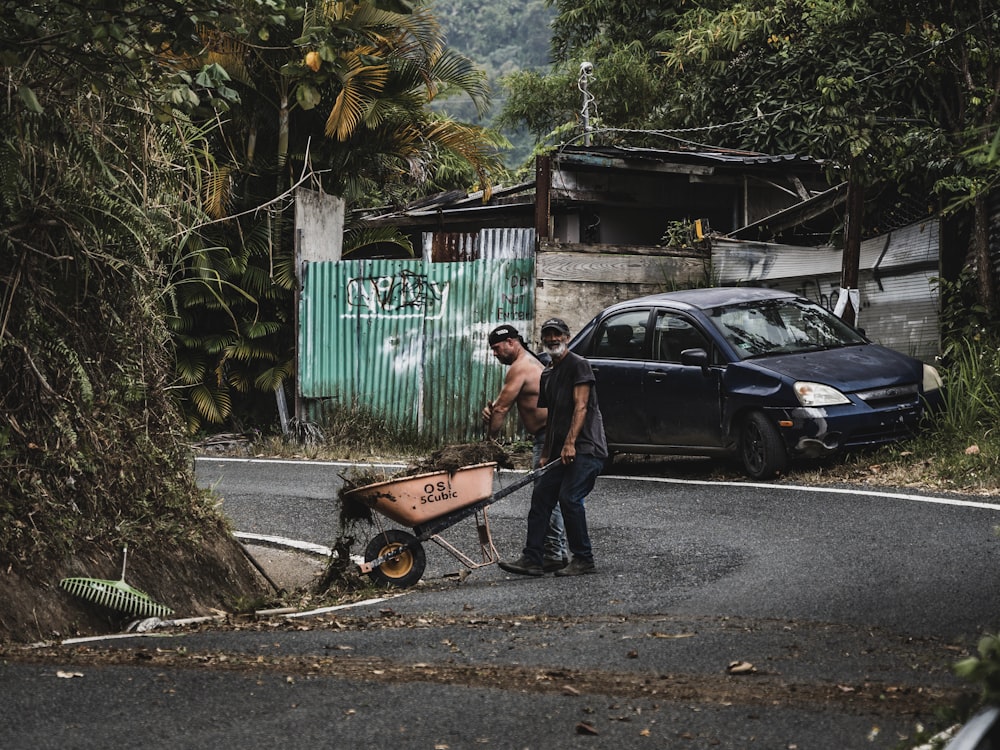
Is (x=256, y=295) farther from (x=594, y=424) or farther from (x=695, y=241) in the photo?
(x=594, y=424)

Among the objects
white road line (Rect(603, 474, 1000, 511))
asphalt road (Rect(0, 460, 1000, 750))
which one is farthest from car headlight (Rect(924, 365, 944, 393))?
asphalt road (Rect(0, 460, 1000, 750))

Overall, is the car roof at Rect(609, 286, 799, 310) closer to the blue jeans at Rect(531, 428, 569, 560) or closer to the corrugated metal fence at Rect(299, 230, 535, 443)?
the corrugated metal fence at Rect(299, 230, 535, 443)

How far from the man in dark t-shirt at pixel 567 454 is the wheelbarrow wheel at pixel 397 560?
0.61 meters

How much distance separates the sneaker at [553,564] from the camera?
30.7ft

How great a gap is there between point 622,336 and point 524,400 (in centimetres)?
465

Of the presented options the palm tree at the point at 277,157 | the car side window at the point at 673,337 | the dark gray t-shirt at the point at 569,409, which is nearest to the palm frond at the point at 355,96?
the palm tree at the point at 277,157

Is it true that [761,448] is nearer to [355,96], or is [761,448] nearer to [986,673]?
[986,673]

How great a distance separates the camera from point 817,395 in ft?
40.5

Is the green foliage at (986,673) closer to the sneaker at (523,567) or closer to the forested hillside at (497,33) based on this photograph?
the sneaker at (523,567)

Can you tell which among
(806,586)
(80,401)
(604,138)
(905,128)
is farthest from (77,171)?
(604,138)

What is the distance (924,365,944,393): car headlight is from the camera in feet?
43.1

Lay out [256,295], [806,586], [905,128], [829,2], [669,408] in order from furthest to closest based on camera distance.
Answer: [256,295] → [829,2] → [905,128] → [669,408] → [806,586]

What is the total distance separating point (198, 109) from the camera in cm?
820

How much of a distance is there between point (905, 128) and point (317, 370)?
28.4ft
